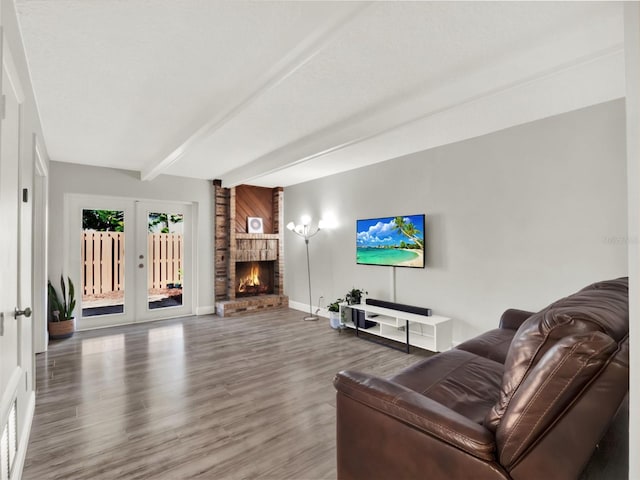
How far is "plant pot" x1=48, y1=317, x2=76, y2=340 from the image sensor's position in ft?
14.8

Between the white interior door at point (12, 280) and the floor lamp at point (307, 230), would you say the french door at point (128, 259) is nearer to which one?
the floor lamp at point (307, 230)

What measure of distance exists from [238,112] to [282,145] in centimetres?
125

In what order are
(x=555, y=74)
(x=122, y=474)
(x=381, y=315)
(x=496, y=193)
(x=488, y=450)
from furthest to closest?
(x=381, y=315) → (x=496, y=193) → (x=555, y=74) → (x=122, y=474) → (x=488, y=450)

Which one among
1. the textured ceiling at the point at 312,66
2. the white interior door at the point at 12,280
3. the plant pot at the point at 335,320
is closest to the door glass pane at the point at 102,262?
the textured ceiling at the point at 312,66

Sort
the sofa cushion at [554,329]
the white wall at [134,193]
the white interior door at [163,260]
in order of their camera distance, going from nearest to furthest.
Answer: the sofa cushion at [554,329] → the white wall at [134,193] → the white interior door at [163,260]

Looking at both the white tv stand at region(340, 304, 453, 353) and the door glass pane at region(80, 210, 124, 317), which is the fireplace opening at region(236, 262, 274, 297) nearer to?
the door glass pane at region(80, 210, 124, 317)

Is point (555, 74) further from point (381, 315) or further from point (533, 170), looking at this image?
point (381, 315)

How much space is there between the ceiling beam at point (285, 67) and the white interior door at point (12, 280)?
4.45 feet

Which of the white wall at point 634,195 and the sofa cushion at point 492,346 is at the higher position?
the white wall at point 634,195

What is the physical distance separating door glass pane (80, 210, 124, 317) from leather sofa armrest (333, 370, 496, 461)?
494cm

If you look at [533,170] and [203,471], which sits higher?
[533,170]

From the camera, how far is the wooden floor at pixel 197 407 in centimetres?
196

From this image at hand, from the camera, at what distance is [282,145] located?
4.09 metres

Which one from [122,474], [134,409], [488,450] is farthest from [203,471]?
[488,450]
